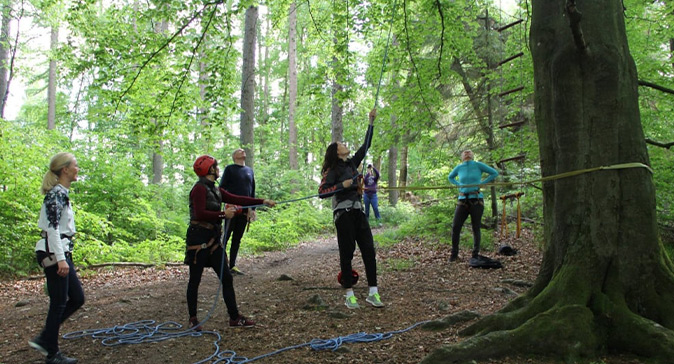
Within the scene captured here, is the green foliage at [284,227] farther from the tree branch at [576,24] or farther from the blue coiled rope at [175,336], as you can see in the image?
the tree branch at [576,24]

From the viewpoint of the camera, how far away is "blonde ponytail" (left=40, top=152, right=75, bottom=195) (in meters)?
3.61

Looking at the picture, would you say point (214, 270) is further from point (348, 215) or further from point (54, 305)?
point (348, 215)

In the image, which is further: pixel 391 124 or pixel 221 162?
pixel 221 162

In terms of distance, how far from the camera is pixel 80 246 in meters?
8.51

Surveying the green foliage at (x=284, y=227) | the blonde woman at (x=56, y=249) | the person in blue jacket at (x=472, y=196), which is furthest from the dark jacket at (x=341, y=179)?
the green foliage at (x=284, y=227)

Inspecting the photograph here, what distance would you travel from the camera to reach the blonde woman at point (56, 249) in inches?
138

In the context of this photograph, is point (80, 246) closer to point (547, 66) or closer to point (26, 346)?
point (26, 346)

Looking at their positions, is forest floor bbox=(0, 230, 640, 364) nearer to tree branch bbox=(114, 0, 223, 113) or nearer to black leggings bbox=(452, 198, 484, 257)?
black leggings bbox=(452, 198, 484, 257)

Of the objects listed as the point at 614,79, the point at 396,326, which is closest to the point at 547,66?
the point at 614,79

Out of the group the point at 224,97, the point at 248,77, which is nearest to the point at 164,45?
the point at 224,97

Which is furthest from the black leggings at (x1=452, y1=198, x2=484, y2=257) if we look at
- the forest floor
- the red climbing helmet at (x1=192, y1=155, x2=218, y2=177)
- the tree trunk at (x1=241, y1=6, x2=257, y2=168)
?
the tree trunk at (x1=241, y1=6, x2=257, y2=168)

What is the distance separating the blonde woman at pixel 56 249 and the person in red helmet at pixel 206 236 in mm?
1085

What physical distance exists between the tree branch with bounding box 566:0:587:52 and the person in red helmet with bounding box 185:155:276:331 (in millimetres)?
3457

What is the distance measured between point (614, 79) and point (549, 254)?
5.17ft
